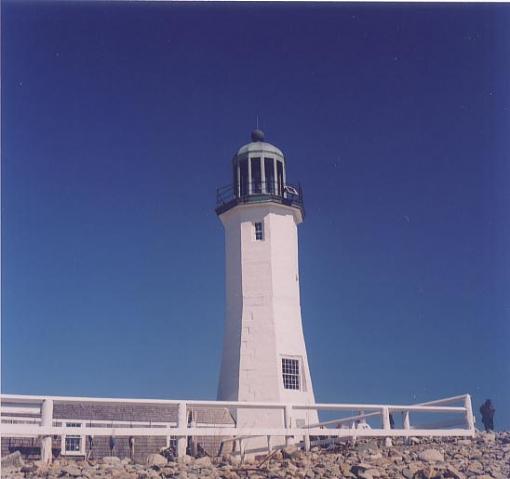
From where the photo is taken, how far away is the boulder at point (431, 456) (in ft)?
47.1

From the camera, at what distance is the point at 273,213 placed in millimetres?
26953

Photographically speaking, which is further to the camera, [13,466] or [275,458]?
[275,458]

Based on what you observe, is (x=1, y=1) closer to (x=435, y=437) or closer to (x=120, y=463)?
(x=120, y=463)

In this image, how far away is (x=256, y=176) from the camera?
27.8 meters

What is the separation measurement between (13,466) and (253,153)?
17.0 meters

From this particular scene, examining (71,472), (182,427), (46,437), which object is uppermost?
(182,427)

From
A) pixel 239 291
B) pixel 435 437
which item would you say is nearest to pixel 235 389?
pixel 239 291

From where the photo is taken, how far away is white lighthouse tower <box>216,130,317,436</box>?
24641 mm

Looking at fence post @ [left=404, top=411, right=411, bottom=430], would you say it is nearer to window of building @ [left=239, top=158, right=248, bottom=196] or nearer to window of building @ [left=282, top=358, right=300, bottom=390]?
window of building @ [left=282, top=358, right=300, bottom=390]

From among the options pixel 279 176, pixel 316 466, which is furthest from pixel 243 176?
pixel 316 466

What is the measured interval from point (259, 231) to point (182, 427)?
12.7 metres

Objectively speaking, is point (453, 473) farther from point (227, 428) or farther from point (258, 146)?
point (258, 146)

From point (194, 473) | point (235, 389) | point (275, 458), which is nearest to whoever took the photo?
point (194, 473)

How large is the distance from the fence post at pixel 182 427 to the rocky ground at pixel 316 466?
0.34 meters
